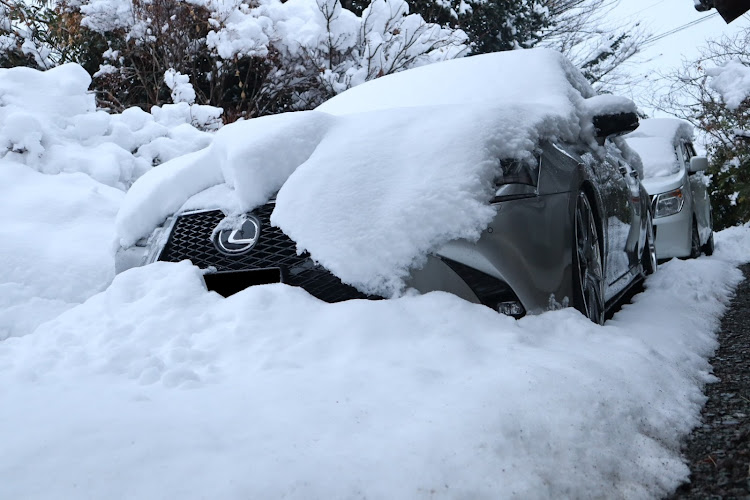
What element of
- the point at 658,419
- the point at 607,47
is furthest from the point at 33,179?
the point at 607,47

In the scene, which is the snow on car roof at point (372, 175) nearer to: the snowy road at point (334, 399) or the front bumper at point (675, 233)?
the snowy road at point (334, 399)

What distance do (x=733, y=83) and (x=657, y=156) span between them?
426cm

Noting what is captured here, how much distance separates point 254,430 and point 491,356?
2.83ft

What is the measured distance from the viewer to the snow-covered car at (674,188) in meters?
7.02

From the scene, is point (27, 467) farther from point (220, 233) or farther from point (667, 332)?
point (667, 332)

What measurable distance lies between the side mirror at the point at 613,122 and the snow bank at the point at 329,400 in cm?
126

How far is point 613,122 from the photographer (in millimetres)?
3924

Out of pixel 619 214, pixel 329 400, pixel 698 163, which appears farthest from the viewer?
pixel 698 163

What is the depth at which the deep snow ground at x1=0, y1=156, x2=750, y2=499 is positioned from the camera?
1.74m

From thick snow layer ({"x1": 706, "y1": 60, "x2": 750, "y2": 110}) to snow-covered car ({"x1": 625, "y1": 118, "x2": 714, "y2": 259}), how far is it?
8.72 feet

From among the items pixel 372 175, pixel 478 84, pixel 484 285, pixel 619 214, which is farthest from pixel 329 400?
pixel 619 214

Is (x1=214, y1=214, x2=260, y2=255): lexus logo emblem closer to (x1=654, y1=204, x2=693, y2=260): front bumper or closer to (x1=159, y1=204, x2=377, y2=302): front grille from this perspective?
(x1=159, y1=204, x2=377, y2=302): front grille

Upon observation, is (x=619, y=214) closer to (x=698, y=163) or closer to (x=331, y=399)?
(x=331, y=399)

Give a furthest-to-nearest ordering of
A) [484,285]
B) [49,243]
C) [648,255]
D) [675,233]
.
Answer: [675,233]
[648,255]
[49,243]
[484,285]
